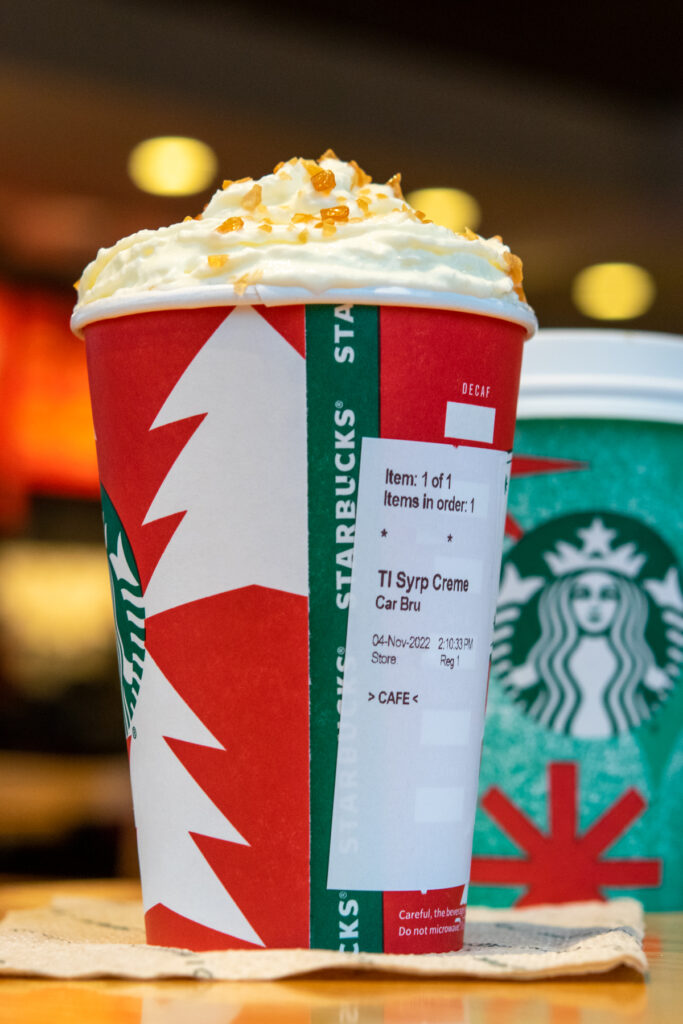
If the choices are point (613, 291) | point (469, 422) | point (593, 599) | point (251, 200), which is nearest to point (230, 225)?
point (251, 200)

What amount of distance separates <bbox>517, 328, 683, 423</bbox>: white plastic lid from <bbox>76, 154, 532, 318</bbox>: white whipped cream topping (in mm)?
228

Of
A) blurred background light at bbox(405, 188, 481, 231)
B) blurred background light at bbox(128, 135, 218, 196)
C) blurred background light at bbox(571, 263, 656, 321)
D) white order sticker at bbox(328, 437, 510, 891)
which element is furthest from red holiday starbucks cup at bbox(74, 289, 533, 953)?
blurred background light at bbox(571, 263, 656, 321)

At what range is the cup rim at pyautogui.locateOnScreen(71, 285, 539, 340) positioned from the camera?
55 centimetres

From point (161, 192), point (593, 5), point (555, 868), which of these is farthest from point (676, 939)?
point (161, 192)

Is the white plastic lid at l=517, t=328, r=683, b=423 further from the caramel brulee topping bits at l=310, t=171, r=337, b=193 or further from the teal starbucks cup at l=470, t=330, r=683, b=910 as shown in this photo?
the caramel brulee topping bits at l=310, t=171, r=337, b=193

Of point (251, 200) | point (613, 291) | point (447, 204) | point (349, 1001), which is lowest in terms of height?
point (349, 1001)

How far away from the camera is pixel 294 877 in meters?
0.55

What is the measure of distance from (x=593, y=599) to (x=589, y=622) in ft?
0.05

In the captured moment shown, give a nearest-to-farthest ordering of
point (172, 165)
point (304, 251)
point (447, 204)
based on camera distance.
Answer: point (304, 251)
point (172, 165)
point (447, 204)

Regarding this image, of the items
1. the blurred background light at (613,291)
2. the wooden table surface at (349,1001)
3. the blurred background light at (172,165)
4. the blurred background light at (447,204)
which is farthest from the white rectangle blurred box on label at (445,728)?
the blurred background light at (613,291)

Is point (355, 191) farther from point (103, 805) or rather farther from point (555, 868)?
point (103, 805)

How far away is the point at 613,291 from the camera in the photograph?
15.0 ft

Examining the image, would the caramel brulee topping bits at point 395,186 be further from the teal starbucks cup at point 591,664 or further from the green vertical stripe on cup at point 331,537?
the teal starbucks cup at point 591,664

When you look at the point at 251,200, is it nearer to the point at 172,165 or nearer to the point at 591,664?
the point at 591,664
